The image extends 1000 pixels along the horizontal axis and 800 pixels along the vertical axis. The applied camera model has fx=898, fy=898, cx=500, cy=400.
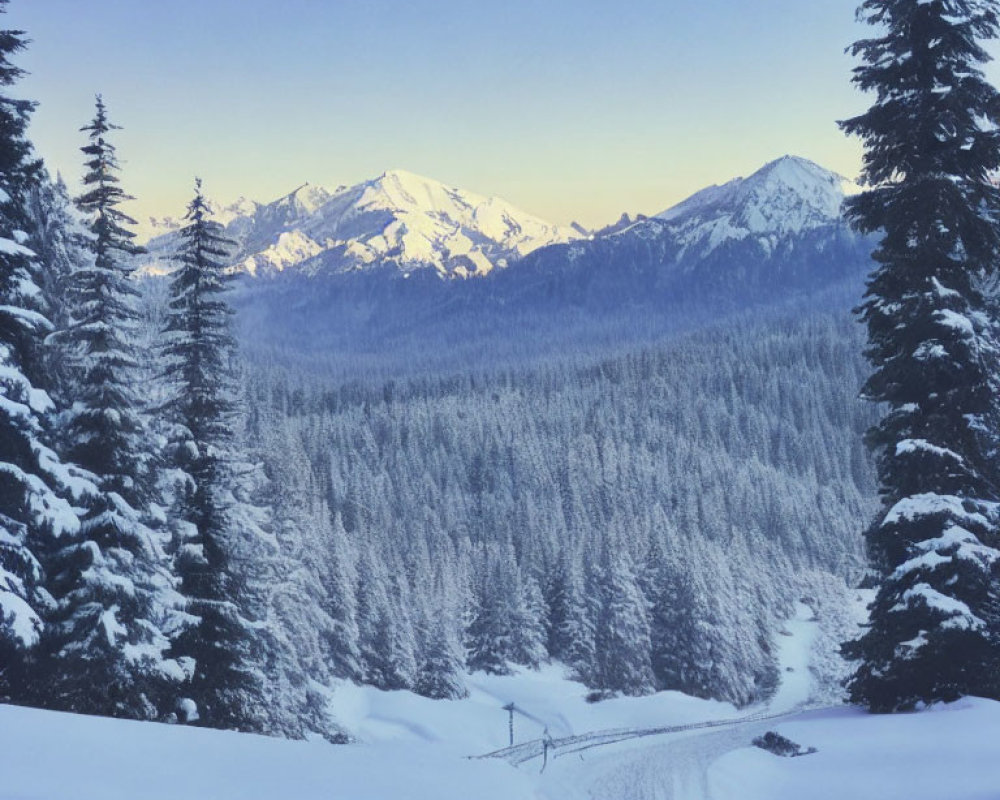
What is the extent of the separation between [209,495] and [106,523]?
3.60m

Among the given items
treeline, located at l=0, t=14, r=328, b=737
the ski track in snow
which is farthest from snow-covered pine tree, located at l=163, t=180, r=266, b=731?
the ski track in snow

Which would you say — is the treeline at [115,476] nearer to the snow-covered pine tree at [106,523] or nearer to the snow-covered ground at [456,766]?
the snow-covered pine tree at [106,523]

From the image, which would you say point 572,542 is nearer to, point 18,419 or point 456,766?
point 456,766

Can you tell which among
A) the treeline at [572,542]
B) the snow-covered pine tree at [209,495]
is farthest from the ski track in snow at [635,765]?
the treeline at [572,542]

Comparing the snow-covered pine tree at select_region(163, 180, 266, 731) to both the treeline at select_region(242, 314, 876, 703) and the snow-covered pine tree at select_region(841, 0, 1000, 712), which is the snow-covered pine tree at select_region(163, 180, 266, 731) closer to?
the treeline at select_region(242, 314, 876, 703)

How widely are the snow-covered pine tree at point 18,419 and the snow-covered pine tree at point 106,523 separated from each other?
1.49 meters

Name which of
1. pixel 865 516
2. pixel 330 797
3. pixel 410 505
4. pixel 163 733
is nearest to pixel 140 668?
pixel 163 733

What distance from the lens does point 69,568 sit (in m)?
18.5

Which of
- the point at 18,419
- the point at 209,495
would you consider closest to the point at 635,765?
the point at 209,495

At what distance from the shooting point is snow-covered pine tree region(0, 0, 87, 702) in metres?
14.5

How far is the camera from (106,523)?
18.5 meters

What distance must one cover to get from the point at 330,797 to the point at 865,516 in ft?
510

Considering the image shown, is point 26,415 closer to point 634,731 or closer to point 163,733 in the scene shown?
point 163,733

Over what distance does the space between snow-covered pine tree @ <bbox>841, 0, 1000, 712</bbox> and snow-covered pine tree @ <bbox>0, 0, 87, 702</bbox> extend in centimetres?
1439
